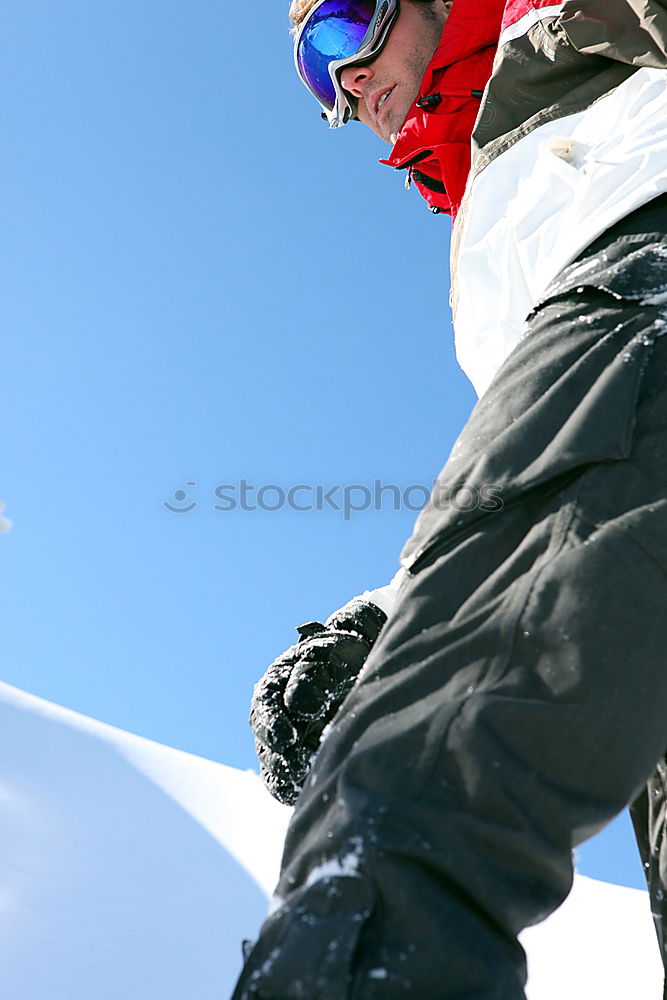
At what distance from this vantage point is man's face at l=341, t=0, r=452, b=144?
2.11 m

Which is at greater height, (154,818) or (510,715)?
(510,715)

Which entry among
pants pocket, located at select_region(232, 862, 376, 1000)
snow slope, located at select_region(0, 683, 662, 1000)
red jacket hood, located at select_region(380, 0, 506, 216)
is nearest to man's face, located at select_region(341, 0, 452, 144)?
red jacket hood, located at select_region(380, 0, 506, 216)

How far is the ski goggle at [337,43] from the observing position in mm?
2209

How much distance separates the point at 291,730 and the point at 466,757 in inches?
33.8

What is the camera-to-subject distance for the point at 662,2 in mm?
1297

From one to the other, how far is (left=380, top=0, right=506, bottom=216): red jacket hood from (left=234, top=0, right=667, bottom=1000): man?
41 centimetres

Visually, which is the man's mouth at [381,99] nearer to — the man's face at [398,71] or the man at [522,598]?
the man's face at [398,71]

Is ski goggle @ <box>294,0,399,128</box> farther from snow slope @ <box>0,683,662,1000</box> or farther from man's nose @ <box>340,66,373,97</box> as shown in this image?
snow slope @ <box>0,683,662,1000</box>

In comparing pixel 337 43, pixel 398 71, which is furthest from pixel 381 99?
pixel 337 43

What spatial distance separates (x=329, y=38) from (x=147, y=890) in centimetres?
330

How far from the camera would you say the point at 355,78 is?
2219 millimetres

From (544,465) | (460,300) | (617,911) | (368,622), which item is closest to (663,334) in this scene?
(544,465)

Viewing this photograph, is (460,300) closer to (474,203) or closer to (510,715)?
(474,203)

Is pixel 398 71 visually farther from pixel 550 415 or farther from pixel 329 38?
pixel 550 415
